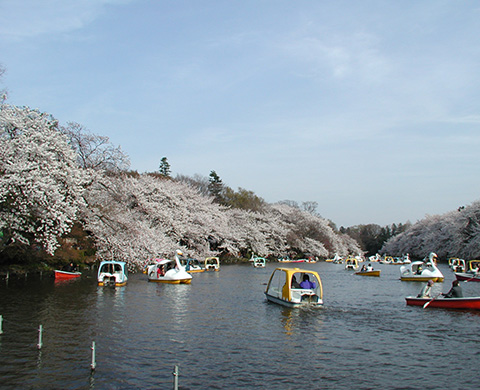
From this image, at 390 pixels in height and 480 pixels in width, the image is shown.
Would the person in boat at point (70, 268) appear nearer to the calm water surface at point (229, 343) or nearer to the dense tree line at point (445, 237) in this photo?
the calm water surface at point (229, 343)

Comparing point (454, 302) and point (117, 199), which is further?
point (117, 199)

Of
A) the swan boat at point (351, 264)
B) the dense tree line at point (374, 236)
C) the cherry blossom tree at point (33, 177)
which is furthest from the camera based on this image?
the dense tree line at point (374, 236)

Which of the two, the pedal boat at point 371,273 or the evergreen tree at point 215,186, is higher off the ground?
the evergreen tree at point 215,186

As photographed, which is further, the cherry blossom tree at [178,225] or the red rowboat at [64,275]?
the cherry blossom tree at [178,225]

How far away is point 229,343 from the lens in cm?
1645

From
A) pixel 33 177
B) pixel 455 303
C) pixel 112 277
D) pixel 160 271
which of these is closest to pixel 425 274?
pixel 455 303

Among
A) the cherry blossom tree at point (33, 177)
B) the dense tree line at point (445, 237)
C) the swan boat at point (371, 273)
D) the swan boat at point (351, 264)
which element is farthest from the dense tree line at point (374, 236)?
the cherry blossom tree at point (33, 177)

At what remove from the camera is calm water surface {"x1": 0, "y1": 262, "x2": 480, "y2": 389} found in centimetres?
1232

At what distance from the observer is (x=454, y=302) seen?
2331 cm

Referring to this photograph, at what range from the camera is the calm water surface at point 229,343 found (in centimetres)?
1232

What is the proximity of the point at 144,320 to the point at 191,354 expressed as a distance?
629cm

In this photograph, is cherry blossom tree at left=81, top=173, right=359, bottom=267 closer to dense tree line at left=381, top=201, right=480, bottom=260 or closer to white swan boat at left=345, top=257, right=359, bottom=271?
dense tree line at left=381, top=201, right=480, bottom=260

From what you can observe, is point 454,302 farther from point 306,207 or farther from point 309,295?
point 306,207

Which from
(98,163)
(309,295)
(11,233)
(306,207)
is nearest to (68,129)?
(98,163)
